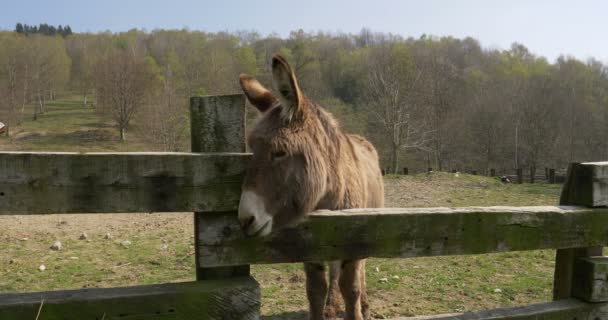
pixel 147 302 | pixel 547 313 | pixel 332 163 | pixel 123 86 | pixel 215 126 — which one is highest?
pixel 123 86

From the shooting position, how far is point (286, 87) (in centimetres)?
241

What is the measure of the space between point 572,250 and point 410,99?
3463cm

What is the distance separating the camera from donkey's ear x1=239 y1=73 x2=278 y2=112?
9.26 feet

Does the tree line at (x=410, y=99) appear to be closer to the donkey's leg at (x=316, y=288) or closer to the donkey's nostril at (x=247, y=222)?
the donkey's leg at (x=316, y=288)

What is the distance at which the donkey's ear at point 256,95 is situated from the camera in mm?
2822

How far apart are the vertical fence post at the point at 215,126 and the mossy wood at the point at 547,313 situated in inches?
55.0

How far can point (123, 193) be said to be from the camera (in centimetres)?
193

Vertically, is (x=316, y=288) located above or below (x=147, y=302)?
below

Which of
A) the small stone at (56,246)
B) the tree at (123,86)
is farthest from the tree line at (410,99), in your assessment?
the small stone at (56,246)

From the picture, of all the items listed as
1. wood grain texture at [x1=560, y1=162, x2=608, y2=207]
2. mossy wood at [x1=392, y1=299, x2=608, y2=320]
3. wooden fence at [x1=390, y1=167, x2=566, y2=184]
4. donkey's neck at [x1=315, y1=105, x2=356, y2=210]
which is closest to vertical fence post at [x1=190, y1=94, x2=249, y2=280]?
donkey's neck at [x1=315, y1=105, x2=356, y2=210]

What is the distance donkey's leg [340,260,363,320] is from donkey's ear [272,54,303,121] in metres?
1.66

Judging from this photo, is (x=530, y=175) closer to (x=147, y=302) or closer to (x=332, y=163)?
(x=332, y=163)

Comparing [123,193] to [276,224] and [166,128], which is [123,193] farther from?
[166,128]

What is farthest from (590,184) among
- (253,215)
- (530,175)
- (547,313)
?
(530,175)
